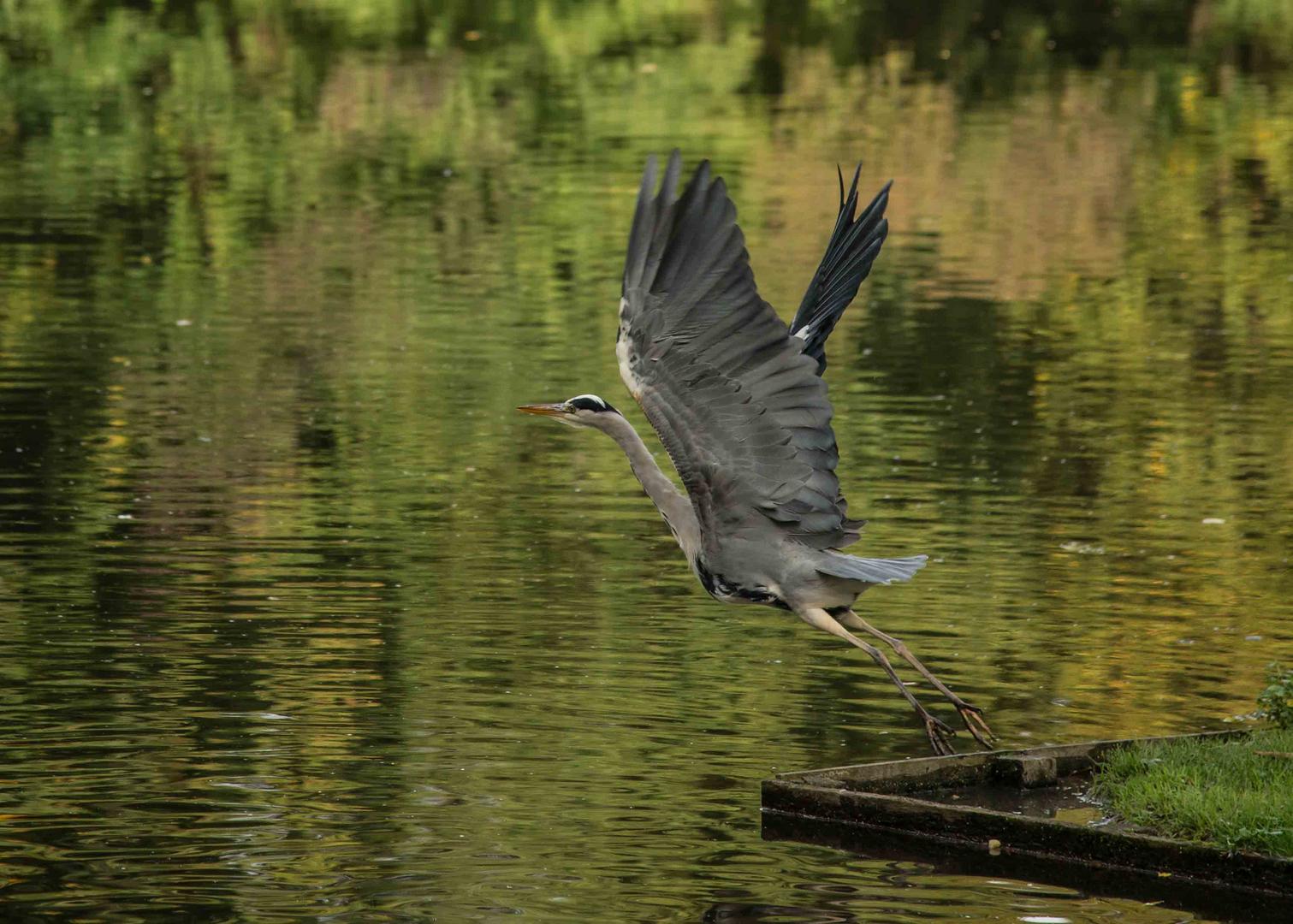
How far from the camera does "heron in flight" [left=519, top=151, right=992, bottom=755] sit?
26.1 feet

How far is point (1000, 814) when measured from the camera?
316 inches

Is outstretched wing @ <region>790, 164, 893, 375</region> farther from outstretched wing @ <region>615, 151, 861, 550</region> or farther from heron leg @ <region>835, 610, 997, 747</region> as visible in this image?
heron leg @ <region>835, 610, 997, 747</region>

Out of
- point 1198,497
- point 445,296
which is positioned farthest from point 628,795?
point 445,296

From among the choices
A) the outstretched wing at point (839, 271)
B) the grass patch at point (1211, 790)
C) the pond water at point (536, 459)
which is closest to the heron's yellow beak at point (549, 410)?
the outstretched wing at point (839, 271)

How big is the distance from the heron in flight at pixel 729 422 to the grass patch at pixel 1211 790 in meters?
0.57

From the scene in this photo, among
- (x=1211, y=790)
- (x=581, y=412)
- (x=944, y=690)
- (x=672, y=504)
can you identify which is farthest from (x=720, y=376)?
(x=1211, y=790)

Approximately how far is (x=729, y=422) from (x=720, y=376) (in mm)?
219

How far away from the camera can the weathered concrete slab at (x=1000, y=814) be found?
7633 millimetres

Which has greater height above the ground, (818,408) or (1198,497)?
(818,408)

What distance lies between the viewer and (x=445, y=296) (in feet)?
69.8

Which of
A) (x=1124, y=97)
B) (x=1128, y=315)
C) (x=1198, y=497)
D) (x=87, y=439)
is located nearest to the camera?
(x=1198, y=497)

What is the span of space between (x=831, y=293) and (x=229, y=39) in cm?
2633

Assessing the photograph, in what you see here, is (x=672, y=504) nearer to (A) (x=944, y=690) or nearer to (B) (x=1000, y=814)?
(A) (x=944, y=690)

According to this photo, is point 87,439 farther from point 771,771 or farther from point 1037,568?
point 771,771
